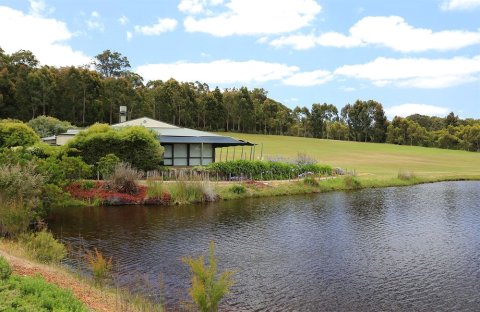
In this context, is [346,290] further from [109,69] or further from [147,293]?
[109,69]

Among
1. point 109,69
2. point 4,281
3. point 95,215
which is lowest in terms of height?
point 95,215

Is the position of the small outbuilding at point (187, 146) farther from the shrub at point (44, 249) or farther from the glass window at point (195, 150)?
the shrub at point (44, 249)

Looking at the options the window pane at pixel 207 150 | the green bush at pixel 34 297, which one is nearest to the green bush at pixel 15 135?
the window pane at pixel 207 150

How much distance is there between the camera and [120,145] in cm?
3484

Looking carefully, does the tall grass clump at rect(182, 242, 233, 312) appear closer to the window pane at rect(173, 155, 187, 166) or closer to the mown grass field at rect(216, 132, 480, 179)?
the window pane at rect(173, 155, 187, 166)

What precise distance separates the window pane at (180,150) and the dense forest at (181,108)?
4347cm

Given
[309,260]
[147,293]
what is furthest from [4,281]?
[309,260]

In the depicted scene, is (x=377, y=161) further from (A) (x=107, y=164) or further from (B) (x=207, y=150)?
(A) (x=107, y=164)

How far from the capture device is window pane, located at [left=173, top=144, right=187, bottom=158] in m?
41.2

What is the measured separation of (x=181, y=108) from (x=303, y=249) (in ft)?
281

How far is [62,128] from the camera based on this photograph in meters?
58.9

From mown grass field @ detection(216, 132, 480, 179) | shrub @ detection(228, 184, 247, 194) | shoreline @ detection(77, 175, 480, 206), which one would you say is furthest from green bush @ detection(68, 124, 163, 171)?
mown grass field @ detection(216, 132, 480, 179)

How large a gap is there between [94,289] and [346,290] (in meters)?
7.04

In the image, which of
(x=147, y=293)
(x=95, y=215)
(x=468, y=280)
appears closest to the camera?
(x=147, y=293)
